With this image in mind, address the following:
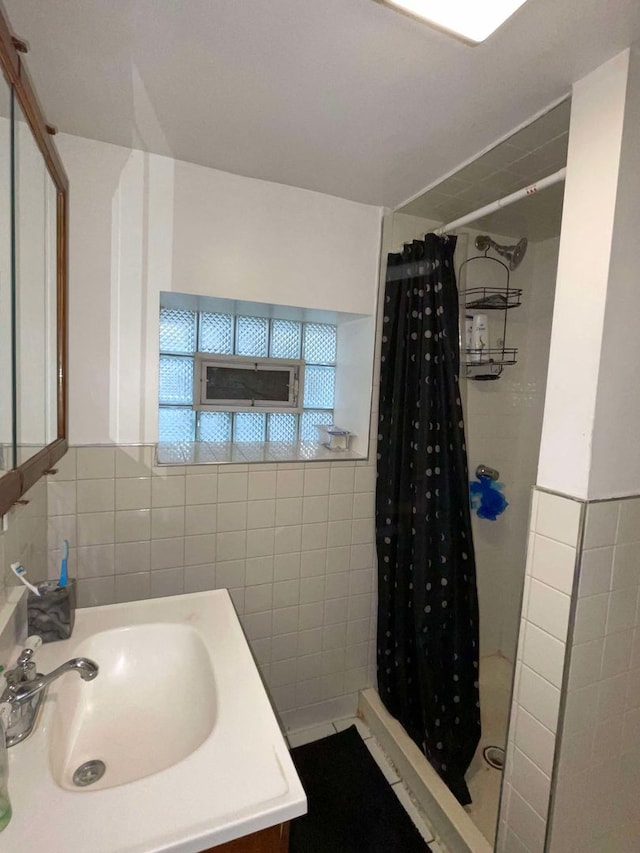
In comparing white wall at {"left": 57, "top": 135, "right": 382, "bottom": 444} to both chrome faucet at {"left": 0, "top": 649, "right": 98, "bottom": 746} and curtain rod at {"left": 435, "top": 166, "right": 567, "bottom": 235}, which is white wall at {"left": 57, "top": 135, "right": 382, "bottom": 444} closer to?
curtain rod at {"left": 435, "top": 166, "right": 567, "bottom": 235}

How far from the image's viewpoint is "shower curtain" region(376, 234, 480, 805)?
157 cm

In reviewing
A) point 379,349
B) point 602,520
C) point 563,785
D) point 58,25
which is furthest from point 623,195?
point 563,785

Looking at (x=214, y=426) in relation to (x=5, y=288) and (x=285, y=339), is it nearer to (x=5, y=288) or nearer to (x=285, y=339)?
(x=285, y=339)

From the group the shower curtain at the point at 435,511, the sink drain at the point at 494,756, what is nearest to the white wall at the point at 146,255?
the shower curtain at the point at 435,511

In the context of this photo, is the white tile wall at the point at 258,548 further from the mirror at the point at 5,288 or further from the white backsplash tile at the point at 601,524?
the white backsplash tile at the point at 601,524

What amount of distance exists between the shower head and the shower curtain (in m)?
0.46

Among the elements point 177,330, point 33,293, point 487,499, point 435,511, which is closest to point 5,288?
point 33,293

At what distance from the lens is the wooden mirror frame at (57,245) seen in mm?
761

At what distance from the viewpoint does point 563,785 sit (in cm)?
105

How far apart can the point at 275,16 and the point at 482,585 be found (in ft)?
7.60

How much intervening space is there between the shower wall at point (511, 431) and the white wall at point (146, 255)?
95cm

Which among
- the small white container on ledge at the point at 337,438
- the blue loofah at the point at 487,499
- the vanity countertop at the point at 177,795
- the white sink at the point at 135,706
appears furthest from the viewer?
the blue loofah at the point at 487,499

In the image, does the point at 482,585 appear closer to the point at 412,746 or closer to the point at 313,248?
the point at 412,746

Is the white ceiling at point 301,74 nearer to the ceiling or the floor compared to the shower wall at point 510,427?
nearer to the ceiling
